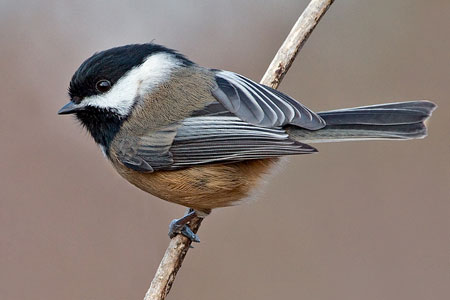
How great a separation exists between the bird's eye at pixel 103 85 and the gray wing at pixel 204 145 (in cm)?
24

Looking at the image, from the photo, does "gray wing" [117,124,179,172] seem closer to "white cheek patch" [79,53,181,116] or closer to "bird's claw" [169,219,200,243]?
"white cheek patch" [79,53,181,116]

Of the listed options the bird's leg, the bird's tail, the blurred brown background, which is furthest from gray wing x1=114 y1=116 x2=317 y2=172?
the blurred brown background

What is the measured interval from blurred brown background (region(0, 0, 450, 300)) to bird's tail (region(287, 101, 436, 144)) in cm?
170

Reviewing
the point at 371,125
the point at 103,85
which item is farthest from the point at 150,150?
the point at 371,125

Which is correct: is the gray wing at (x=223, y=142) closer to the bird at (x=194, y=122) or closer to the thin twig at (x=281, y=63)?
the bird at (x=194, y=122)

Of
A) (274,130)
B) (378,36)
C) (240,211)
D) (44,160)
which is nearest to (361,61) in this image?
(378,36)

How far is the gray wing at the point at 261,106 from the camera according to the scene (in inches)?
103

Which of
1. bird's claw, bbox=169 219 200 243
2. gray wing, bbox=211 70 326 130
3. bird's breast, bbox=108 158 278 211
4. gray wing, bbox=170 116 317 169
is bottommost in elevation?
bird's claw, bbox=169 219 200 243

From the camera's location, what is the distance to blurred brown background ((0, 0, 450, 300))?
13.5ft

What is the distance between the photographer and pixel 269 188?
3.40m

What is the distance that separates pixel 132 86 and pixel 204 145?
1.34ft

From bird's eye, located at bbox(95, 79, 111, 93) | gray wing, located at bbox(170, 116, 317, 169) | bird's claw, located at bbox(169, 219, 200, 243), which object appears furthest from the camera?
bird's claw, located at bbox(169, 219, 200, 243)

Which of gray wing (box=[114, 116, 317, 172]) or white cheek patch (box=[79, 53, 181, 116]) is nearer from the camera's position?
gray wing (box=[114, 116, 317, 172])

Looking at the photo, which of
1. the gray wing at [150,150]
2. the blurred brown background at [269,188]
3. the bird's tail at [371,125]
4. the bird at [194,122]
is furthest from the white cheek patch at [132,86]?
the blurred brown background at [269,188]
